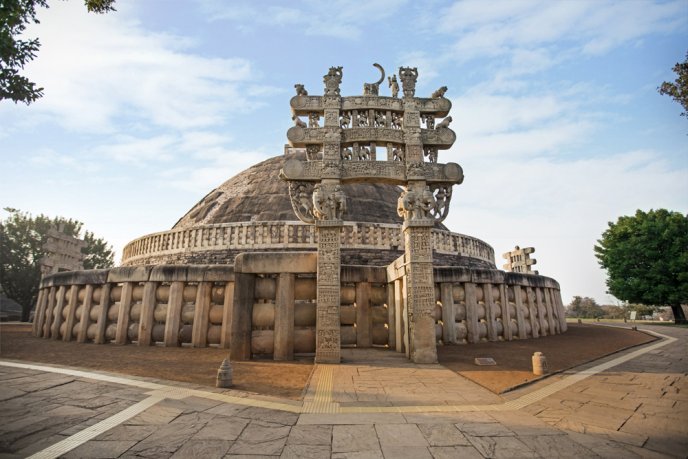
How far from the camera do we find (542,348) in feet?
28.5

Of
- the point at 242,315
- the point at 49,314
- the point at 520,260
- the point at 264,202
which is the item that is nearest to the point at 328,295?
the point at 242,315

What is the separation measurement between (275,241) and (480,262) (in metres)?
10.5

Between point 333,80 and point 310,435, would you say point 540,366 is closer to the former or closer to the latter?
point 310,435

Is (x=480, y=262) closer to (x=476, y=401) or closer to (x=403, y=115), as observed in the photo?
(x=403, y=115)

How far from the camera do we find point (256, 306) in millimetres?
7309

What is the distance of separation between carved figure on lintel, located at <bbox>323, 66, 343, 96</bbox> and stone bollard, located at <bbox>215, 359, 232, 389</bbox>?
21.3 feet

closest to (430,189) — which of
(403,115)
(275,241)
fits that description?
(403,115)

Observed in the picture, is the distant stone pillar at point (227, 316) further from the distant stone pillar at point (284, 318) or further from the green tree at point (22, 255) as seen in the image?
the green tree at point (22, 255)

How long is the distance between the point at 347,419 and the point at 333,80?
7.53 metres

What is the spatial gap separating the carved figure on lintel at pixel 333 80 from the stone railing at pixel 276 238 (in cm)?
666

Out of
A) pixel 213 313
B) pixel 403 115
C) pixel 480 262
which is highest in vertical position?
pixel 403 115

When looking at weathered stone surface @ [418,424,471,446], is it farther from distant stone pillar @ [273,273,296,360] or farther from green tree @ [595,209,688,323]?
green tree @ [595,209,688,323]

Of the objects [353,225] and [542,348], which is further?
[353,225]

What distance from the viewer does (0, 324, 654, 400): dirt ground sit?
5.14 meters
